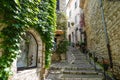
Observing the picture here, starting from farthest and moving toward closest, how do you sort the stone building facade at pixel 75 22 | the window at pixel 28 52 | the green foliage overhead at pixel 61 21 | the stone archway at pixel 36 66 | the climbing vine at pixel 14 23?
the stone building facade at pixel 75 22 → the green foliage overhead at pixel 61 21 → the window at pixel 28 52 → the stone archway at pixel 36 66 → the climbing vine at pixel 14 23

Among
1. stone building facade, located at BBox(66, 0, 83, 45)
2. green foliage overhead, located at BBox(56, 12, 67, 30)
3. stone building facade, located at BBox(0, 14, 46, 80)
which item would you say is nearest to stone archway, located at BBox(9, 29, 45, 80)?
stone building facade, located at BBox(0, 14, 46, 80)

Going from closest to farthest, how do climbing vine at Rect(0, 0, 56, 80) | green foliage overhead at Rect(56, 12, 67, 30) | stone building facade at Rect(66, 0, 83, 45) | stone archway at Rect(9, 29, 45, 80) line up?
climbing vine at Rect(0, 0, 56, 80), stone archway at Rect(9, 29, 45, 80), green foliage overhead at Rect(56, 12, 67, 30), stone building facade at Rect(66, 0, 83, 45)

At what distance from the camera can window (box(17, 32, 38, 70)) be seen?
552 cm

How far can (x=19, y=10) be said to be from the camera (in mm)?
4488

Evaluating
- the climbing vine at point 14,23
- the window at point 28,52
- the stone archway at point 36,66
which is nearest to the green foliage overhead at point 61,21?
the stone archway at point 36,66

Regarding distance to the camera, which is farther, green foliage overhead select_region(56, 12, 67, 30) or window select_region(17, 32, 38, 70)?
green foliage overhead select_region(56, 12, 67, 30)

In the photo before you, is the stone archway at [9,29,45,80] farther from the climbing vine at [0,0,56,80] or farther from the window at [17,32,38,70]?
the climbing vine at [0,0,56,80]

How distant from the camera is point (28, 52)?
610cm

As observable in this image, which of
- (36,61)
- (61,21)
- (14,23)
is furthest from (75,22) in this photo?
(14,23)

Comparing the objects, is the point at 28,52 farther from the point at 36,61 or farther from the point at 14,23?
the point at 14,23

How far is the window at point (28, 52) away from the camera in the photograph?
18.1 feet

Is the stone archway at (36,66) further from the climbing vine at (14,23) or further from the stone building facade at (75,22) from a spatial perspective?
the stone building facade at (75,22)

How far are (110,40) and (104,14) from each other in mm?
1484

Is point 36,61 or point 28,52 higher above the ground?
point 28,52
